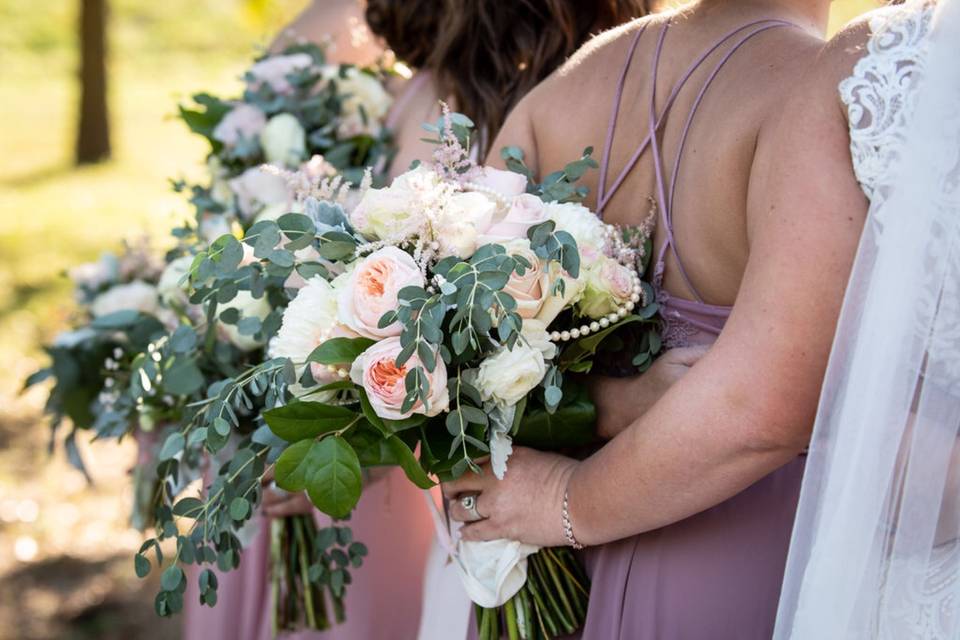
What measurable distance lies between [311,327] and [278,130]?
4.45ft

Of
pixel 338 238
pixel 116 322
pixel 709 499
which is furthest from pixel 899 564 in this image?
pixel 116 322

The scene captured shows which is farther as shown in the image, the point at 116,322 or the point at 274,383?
the point at 116,322

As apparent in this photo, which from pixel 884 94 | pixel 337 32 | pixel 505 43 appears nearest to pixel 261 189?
pixel 505 43

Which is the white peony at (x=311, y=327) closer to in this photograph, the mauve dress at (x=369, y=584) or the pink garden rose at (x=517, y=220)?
the pink garden rose at (x=517, y=220)

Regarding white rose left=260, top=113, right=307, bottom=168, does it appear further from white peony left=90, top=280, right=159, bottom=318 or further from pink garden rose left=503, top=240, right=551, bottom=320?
pink garden rose left=503, top=240, right=551, bottom=320

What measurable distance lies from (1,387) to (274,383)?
5.76 meters

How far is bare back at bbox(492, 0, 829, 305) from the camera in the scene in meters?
1.70

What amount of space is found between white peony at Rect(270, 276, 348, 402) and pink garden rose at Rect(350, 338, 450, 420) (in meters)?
0.10

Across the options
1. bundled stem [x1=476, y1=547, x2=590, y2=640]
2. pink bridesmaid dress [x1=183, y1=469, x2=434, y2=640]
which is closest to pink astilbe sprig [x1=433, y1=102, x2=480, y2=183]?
bundled stem [x1=476, y1=547, x2=590, y2=640]

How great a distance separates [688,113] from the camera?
184 centimetres

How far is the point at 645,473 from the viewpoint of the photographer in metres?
1.66

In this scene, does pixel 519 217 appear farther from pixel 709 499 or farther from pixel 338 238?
pixel 709 499

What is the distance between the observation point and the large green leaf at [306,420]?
169cm

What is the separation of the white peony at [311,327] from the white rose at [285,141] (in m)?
1.27
